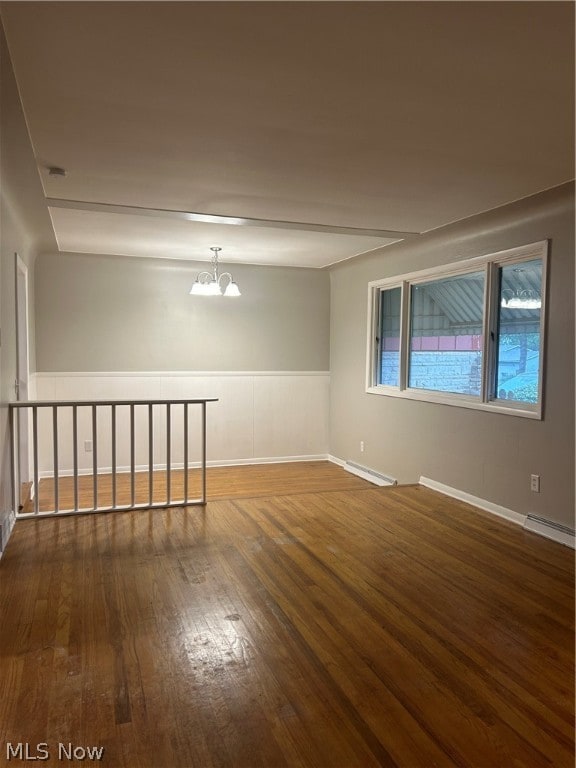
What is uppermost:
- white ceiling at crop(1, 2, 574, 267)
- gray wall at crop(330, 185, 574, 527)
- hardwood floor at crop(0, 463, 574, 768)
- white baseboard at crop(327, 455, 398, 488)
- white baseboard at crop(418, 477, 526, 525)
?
white ceiling at crop(1, 2, 574, 267)

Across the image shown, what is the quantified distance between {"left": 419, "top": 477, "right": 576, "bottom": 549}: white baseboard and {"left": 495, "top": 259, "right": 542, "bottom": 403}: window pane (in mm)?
833

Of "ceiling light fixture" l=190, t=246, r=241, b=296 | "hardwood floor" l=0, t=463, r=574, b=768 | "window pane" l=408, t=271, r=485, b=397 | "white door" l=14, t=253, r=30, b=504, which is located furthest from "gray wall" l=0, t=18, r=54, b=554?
"window pane" l=408, t=271, r=485, b=397

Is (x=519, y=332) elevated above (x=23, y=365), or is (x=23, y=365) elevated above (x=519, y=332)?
(x=519, y=332)

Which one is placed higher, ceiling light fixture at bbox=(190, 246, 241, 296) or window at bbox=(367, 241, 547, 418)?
ceiling light fixture at bbox=(190, 246, 241, 296)

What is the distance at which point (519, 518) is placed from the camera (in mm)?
3932

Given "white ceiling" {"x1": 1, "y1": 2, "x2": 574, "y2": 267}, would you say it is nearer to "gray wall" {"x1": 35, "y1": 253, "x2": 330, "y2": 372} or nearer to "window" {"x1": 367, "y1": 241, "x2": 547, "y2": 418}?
"window" {"x1": 367, "y1": 241, "x2": 547, "y2": 418}

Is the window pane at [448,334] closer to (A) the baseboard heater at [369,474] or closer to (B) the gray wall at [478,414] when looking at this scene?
(B) the gray wall at [478,414]

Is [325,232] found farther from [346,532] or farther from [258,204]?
[346,532]

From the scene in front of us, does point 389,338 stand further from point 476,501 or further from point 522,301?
point 476,501

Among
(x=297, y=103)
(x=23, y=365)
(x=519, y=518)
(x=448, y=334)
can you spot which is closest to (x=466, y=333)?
(x=448, y=334)

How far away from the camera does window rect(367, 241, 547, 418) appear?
12.9 ft

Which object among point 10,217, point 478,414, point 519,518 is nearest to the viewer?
point 10,217

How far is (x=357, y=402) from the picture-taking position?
20.7 ft

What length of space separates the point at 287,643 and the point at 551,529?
7.22 feet
